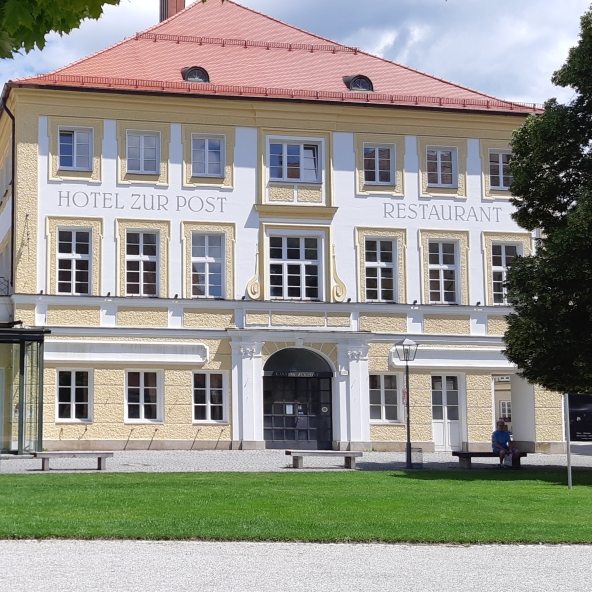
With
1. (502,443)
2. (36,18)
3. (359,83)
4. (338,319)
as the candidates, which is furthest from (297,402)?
(36,18)

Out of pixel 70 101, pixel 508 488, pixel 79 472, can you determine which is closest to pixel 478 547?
pixel 508 488

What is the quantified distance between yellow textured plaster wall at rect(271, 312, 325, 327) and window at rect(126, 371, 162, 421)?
408 centimetres

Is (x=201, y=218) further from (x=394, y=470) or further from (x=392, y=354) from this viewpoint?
(x=394, y=470)

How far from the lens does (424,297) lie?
3509 centimetres

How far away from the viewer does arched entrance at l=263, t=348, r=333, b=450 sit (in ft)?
112

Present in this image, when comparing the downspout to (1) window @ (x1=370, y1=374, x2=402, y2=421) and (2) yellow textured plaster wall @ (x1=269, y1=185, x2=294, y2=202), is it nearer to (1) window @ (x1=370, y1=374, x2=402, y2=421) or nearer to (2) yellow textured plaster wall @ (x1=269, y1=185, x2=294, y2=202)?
(2) yellow textured plaster wall @ (x1=269, y1=185, x2=294, y2=202)

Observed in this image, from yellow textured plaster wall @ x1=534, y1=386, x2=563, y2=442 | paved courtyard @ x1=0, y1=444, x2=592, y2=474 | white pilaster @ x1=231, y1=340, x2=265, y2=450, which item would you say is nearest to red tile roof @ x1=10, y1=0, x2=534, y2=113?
white pilaster @ x1=231, y1=340, x2=265, y2=450

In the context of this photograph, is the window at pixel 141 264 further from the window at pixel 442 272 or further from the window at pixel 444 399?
the window at pixel 444 399

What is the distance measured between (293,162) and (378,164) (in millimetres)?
2746

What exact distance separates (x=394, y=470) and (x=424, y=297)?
11494 mm

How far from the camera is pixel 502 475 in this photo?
2411 centimetres

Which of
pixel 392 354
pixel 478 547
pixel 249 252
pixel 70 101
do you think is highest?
pixel 70 101

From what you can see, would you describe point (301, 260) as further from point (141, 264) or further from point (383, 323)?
point (141, 264)

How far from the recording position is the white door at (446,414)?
35062 mm
